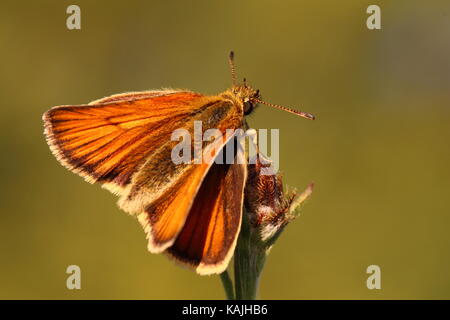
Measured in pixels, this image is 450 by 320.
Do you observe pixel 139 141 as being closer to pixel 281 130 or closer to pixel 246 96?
pixel 246 96

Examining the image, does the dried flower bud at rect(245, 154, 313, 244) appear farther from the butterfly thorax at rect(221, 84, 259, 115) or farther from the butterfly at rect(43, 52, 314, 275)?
the butterfly thorax at rect(221, 84, 259, 115)

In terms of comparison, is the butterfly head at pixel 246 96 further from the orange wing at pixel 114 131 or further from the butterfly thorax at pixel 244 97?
the orange wing at pixel 114 131

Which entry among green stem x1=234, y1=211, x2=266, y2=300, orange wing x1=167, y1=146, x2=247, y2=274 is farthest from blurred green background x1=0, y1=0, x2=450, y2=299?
orange wing x1=167, y1=146, x2=247, y2=274

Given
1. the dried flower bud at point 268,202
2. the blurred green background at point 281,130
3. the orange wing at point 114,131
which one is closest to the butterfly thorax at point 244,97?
the orange wing at point 114,131

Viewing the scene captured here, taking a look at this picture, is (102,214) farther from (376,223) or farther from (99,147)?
(99,147)

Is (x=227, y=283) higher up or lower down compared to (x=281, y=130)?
lower down

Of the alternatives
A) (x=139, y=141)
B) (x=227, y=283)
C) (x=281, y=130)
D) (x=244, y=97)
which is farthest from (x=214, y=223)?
(x=281, y=130)
